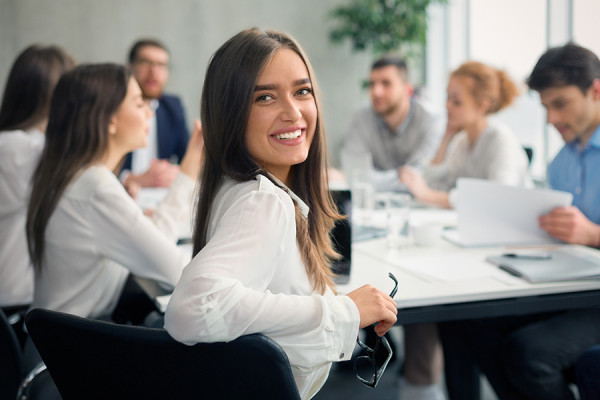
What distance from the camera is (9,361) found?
1.27m

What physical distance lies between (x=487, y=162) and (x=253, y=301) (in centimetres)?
202

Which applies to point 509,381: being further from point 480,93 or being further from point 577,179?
point 480,93

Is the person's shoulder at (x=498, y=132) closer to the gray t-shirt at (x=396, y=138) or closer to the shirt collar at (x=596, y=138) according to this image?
the shirt collar at (x=596, y=138)

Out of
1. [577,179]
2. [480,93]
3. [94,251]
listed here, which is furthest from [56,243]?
[480,93]

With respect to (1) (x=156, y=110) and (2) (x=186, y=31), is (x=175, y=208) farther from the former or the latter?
(2) (x=186, y=31)

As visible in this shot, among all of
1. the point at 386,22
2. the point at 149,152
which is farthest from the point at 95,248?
the point at 386,22

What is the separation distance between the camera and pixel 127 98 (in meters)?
1.73

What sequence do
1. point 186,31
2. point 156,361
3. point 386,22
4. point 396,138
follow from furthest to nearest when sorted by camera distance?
point 186,31 → point 386,22 → point 396,138 → point 156,361

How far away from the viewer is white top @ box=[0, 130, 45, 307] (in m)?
1.92

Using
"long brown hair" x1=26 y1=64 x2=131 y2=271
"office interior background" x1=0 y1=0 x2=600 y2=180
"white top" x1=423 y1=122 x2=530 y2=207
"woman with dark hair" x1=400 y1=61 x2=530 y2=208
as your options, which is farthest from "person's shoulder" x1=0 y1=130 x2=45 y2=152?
"office interior background" x1=0 y1=0 x2=600 y2=180

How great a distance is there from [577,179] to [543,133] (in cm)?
198

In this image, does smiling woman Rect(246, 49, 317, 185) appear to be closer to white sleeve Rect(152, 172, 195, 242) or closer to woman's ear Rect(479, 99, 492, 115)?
white sleeve Rect(152, 172, 195, 242)

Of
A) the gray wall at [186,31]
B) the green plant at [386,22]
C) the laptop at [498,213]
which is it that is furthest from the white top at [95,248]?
the gray wall at [186,31]

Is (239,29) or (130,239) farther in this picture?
(239,29)
